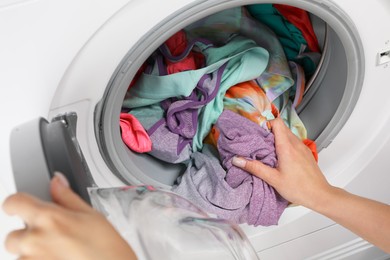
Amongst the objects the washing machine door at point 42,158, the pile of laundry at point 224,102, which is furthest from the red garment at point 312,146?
the washing machine door at point 42,158

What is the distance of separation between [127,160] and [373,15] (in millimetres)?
447

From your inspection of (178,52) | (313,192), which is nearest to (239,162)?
(313,192)

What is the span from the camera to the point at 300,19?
845mm

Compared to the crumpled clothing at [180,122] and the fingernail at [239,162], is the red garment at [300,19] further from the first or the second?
the fingernail at [239,162]

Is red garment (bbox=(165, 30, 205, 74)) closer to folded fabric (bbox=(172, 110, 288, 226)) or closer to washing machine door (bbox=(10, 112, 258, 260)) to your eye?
folded fabric (bbox=(172, 110, 288, 226))

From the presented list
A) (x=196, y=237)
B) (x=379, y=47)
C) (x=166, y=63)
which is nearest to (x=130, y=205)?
(x=196, y=237)

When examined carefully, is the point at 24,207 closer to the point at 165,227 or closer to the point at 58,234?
the point at 58,234

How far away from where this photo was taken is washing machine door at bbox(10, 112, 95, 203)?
14.9 inches

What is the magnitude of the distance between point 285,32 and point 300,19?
75mm

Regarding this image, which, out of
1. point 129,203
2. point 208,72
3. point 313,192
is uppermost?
point 208,72

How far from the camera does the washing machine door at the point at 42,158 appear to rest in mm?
378

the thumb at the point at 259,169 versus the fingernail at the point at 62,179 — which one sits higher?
the fingernail at the point at 62,179

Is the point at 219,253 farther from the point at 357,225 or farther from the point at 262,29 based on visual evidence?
the point at 262,29

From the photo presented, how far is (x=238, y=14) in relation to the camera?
2.81 feet
